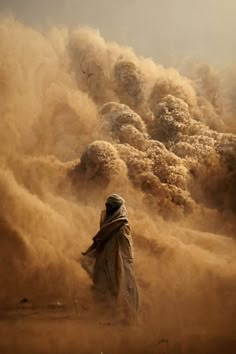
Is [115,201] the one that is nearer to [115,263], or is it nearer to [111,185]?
[111,185]

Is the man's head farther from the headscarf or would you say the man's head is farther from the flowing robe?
the flowing robe

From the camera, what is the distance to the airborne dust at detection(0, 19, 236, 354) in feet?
22.3

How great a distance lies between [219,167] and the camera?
852 cm

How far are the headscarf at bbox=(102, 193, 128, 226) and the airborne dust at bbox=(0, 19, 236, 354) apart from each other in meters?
0.34

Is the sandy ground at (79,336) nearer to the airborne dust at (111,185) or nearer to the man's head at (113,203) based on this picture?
the airborne dust at (111,185)

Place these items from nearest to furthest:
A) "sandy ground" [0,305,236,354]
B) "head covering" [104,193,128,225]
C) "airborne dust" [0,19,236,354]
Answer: "sandy ground" [0,305,236,354], "airborne dust" [0,19,236,354], "head covering" [104,193,128,225]

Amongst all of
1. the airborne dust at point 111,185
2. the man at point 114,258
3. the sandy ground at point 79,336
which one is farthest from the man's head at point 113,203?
the sandy ground at point 79,336

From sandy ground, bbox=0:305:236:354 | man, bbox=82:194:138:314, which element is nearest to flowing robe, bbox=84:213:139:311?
man, bbox=82:194:138:314

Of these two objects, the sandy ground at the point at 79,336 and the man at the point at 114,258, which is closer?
the sandy ground at the point at 79,336

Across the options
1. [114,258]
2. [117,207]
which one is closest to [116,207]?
[117,207]

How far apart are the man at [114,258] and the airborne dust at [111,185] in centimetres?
20

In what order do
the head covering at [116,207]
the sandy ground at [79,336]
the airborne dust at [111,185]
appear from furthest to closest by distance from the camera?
the head covering at [116,207]
the airborne dust at [111,185]
the sandy ground at [79,336]

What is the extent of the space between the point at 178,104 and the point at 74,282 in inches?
136

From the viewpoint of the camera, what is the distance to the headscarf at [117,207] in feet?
23.5
